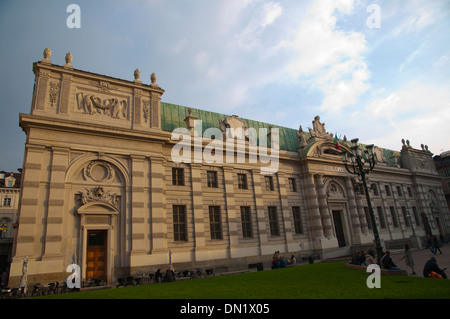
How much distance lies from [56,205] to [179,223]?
1002 cm

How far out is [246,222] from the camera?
31.0m

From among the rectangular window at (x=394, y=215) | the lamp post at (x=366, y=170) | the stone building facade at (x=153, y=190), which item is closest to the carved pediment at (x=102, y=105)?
the stone building facade at (x=153, y=190)

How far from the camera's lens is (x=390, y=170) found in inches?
1833

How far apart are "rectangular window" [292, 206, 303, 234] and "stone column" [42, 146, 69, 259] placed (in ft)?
78.6

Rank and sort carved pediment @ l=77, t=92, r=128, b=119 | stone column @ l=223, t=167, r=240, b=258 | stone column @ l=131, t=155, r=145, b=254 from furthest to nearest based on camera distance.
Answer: stone column @ l=223, t=167, r=240, b=258 < carved pediment @ l=77, t=92, r=128, b=119 < stone column @ l=131, t=155, r=145, b=254

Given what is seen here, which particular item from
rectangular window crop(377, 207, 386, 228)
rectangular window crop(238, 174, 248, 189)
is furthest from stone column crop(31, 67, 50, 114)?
rectangular window crop(377, 207, 386, 228)

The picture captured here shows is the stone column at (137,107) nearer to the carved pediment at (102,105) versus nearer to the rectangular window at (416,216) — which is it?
the carved pediment at (102,105)

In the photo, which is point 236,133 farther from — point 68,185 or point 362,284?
point 362,284

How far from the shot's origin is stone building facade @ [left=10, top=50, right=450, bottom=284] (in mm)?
21656

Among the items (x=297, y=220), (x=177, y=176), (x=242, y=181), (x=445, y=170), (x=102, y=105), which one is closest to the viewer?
(x=102, y=105)

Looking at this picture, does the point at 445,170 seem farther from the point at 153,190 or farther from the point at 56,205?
the point at 56,205

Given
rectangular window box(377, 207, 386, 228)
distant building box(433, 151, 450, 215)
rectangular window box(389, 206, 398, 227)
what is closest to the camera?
rectangular window box(377, 207, 386, 228)

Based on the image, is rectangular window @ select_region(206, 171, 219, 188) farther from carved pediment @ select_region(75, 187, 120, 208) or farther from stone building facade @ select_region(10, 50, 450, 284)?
carved pediment @ select_region(75, 187, 120, 208)

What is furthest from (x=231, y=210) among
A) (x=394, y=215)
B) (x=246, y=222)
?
(x=394, y=215)
